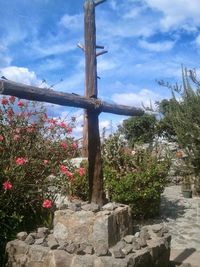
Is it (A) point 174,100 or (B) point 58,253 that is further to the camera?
(A) point 174,100

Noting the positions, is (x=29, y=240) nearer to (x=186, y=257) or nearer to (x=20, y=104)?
(x=186, y=257)

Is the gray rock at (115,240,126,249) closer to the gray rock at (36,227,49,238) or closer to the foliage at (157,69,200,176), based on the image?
the gray rock at (36,227,49,238)

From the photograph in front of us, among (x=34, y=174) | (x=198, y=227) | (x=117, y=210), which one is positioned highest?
(x=34, y=174)

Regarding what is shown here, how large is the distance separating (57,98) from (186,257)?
132 inches

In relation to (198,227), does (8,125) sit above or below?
above

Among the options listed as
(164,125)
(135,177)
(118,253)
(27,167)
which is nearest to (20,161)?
(27,167)

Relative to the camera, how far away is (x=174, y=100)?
13.6 m

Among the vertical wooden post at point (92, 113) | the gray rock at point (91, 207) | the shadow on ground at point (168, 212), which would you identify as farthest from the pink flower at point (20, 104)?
the shadow on ground at point (168, 212)

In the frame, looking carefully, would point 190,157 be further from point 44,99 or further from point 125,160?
point 44,99

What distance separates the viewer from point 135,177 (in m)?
8.86

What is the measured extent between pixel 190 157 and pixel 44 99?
30.2 ft

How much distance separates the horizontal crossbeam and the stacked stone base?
1379 millimetres

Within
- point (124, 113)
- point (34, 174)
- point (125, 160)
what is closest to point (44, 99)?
point (124, 113)

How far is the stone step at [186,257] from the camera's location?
5871 millimetres
